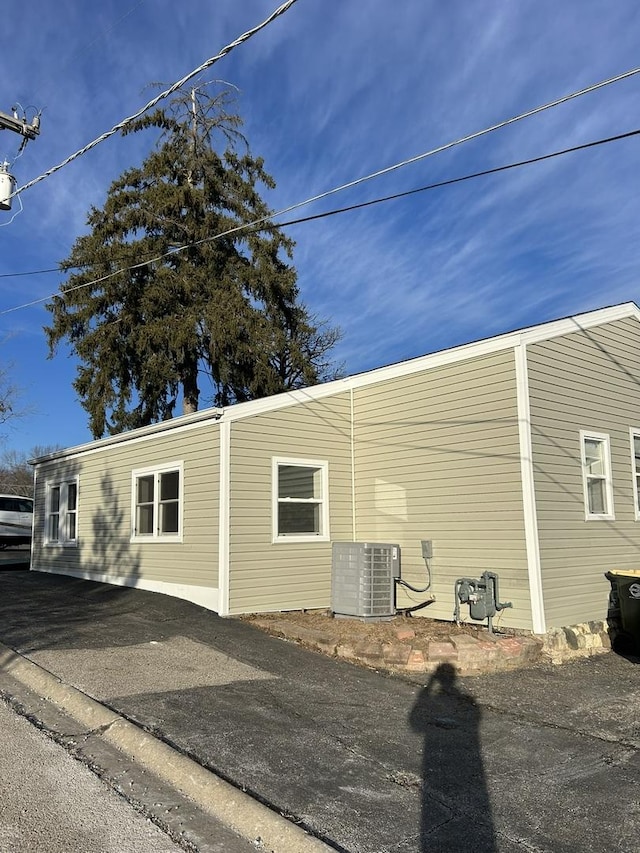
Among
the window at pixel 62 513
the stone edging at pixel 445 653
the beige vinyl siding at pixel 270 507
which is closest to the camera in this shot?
the stone edging at pixel 445 653

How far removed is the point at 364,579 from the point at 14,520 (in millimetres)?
17059

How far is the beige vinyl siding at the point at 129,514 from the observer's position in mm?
10492

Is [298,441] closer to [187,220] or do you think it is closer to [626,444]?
[626,444]

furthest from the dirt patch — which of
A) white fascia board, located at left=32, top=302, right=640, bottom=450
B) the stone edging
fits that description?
white fascia board, located at left=32, top=302, right=640, bottom=450

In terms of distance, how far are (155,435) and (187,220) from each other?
10523 millimetres

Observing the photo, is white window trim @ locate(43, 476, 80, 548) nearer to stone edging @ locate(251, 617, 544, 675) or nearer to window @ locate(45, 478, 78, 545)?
window @ locate(45, 478, 78, 545)

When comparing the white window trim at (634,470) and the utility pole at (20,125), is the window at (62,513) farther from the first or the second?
the white window trim at (634,470)

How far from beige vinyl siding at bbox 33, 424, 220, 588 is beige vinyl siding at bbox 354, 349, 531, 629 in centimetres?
260

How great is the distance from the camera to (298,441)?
10945mm

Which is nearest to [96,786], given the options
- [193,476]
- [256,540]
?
[256,540]

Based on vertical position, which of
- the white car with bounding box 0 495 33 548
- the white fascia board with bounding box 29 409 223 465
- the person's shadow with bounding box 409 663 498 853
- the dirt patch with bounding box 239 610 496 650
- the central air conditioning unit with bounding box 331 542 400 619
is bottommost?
the person's shadow with bounding box 409 663 498 853

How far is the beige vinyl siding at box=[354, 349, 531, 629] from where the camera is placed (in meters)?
9.08

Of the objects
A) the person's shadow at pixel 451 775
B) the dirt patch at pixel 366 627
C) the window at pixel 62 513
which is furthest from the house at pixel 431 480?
the window at pixel 62 513

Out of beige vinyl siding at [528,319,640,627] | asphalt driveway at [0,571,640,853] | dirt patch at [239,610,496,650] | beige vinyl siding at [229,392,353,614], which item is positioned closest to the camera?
asphalt driveway at [0,571,640,853]
